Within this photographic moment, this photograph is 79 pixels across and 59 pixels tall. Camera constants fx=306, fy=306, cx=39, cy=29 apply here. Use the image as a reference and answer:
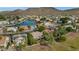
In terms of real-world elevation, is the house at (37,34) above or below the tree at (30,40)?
above

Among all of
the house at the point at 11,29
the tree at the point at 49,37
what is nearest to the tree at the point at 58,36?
the tree at the point at 49,37

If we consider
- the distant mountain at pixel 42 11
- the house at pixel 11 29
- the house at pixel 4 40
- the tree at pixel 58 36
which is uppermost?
the distant mountain at pixel 42 11

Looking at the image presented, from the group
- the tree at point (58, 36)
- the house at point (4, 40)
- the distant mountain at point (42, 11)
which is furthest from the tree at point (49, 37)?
the house at point (4, 40)

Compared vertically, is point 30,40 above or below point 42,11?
below

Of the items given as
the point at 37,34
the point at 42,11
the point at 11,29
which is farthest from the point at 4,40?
the point at 42,11

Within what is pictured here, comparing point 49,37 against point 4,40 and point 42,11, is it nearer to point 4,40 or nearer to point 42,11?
point 42,11

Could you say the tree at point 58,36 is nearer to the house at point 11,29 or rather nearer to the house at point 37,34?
the house at point 37,34

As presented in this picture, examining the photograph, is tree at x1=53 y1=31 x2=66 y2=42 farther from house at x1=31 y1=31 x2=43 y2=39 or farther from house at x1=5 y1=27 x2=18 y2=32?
house at x1=5 y1=27 x2=18 y2=32

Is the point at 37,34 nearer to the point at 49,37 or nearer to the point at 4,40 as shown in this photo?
the point at 49,37

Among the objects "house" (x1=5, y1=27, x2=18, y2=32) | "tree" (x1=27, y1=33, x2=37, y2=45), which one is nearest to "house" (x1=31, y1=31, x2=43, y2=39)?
"tree" (x1=27, y1=33, x2=37, y2=45)
